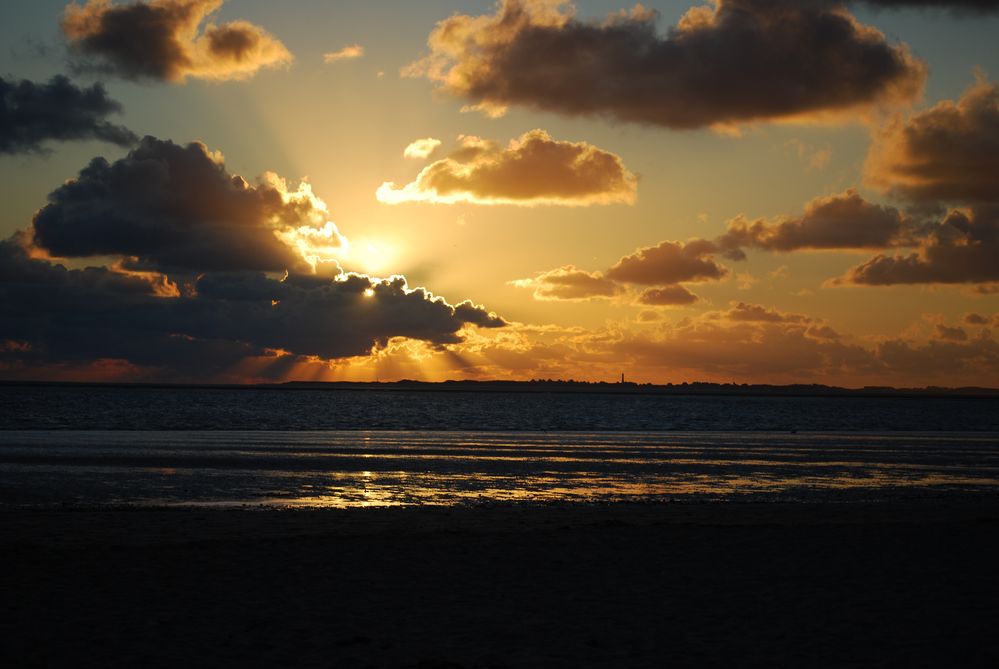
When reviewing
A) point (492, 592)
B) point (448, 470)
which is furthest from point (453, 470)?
point (492, 592)

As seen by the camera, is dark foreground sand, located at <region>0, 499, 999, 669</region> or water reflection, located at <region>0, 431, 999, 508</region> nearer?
dark foreground sand, located at <region>0, 499, 999, 669</region>

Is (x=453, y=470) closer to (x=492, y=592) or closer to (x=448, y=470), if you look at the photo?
(x=448, y=470)

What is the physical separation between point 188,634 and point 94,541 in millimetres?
8149

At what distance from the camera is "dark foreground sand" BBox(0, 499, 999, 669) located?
1177cm

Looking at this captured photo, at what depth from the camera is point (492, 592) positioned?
1523 cm

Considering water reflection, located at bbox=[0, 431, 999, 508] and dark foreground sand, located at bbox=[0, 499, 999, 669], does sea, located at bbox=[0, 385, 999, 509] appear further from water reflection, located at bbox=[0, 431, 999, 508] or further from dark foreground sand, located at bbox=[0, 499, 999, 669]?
dark foreground sand, located at bbox=[0, 499, 999, 669]

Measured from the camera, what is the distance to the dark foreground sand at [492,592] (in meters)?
11.8

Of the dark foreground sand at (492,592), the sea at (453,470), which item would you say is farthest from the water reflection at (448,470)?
the dark foreground sand at (492,592)

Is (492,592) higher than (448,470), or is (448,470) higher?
(492,592)

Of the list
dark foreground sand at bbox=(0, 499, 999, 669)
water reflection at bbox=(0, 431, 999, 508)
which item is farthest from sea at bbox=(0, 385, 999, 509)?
dark foreground sand at bbox=(0, 499, 999, 669)

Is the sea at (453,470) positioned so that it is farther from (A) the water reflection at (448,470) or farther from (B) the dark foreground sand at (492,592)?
(B) the dark foreground sand at (492,592)

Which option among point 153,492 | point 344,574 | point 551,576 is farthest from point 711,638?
point 153,492

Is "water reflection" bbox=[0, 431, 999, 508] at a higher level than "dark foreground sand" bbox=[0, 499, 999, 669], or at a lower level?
lower

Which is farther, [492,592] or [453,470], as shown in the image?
[453,470]
